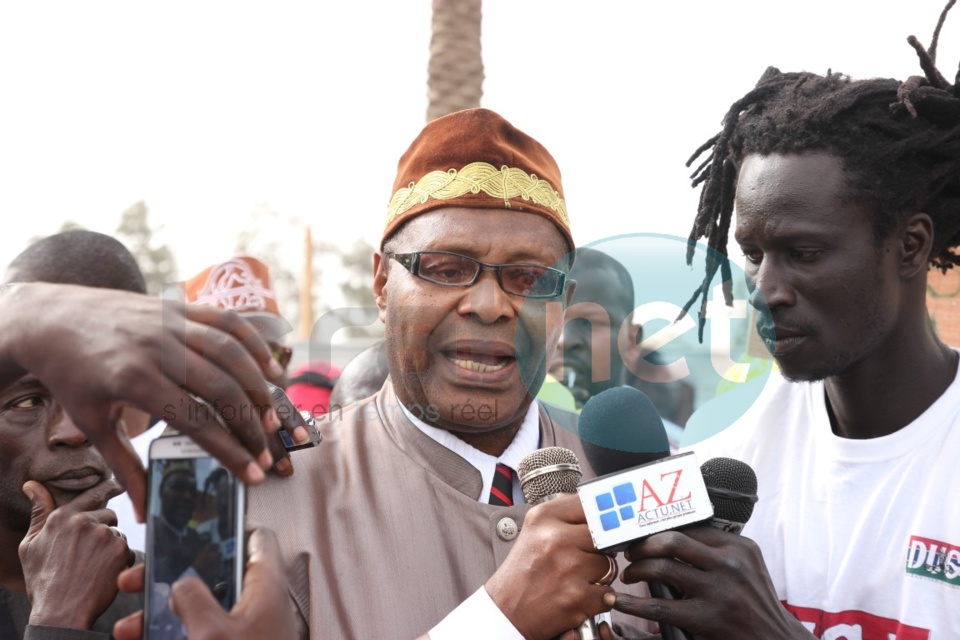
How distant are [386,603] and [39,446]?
45.0 inches

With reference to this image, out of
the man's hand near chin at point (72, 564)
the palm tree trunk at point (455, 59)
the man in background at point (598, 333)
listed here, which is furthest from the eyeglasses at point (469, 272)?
the palm tree trunk at point (455, 59)

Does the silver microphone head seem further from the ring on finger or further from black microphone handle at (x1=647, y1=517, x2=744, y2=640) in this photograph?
black microphone handle at (x1=647, y1=517, x2=744, y2=640)

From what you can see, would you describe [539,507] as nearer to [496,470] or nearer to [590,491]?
[590,491]

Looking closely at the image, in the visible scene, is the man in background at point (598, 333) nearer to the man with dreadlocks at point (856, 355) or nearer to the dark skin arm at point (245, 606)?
the man with dreadlocks at point (856, 355)

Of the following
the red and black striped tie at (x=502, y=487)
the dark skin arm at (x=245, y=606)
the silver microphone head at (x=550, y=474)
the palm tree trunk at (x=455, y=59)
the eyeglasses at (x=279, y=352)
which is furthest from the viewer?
the palm tree trunk at (x=455, y=59)

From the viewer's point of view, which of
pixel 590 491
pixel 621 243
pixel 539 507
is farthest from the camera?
pixel 621 243

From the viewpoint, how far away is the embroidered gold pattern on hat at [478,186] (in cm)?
297

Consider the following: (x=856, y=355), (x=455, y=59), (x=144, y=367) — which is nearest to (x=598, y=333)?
(x=856, y=355)

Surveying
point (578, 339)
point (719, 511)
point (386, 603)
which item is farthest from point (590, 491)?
A: point (578, 339)

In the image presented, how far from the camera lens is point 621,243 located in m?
3.04

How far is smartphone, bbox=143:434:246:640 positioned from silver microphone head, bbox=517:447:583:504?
81 centimetres

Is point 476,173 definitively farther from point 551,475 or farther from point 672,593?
point 672,593

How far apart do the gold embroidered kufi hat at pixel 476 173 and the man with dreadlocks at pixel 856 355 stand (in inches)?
25.7

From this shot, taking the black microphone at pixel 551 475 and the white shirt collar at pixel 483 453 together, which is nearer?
the black microphone at pixel 551 475
